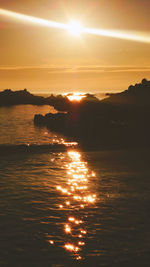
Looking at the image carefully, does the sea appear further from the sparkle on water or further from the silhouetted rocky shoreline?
the silhouetted rocky shoreline

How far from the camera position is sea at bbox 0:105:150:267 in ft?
33.3

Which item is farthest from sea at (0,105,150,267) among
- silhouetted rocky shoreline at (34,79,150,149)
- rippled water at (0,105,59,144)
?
rippled water at (0,105,59,144)

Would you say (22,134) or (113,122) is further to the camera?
(22,134)

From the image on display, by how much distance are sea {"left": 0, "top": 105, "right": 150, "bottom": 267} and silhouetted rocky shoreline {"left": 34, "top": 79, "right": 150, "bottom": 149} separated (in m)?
12.5

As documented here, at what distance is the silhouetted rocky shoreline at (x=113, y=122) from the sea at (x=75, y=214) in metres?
12.5

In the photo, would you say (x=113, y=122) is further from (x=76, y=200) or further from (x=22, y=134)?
(x=76, y=200)

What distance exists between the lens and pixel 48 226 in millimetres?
12438

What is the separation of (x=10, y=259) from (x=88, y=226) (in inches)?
150

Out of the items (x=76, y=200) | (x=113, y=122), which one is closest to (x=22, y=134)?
(x=113, y=122)

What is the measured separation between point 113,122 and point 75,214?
36.6m

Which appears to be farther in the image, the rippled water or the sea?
the rippled water

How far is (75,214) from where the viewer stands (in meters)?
13.7

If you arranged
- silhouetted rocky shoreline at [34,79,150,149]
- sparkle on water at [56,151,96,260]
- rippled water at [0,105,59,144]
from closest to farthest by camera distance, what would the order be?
sparkle on water at [56,151,96,260] → silhouetted rocky shoreline at [34,79,150,149] → rippled water at [0,105,59,144]

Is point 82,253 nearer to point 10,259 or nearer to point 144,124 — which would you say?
point 10,259
